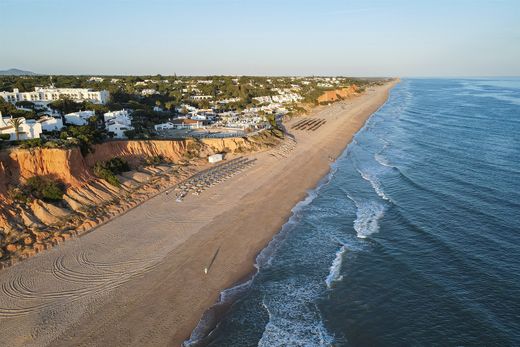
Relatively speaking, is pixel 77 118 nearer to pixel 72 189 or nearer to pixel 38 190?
pixel 72 189

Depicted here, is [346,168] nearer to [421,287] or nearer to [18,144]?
[421,287]

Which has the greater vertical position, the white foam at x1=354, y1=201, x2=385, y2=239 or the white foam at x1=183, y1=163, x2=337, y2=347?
the white foam at x1=354, y1=201, x2=385, y2=239

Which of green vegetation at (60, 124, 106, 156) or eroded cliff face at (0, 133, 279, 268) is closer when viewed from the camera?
eroded cliff face at (0, 133, 279, 268)

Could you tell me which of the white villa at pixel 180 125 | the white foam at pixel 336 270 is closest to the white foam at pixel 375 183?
the white foam at pixel 336 270

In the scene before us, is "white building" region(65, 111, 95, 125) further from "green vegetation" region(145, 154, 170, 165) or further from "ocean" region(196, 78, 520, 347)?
"ocean" region(196, 78, 520, 347)

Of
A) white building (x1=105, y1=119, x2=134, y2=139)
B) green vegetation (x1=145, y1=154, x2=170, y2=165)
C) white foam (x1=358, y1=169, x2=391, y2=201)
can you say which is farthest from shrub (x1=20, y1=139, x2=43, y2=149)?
white foam (x1=358, y1=169, x2=391, y2=201)

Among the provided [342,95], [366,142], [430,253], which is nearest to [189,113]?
[366,142]

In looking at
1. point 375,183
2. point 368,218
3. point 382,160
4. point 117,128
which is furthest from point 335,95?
point 368,218

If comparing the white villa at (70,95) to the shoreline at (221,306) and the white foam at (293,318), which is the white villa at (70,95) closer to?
the shoreline at (221,306)
